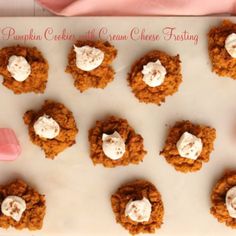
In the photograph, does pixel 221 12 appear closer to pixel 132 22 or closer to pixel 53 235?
pixel 132 22

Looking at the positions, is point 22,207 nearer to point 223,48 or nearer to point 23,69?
point 23,69

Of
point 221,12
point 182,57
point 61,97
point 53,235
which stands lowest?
point 53,235

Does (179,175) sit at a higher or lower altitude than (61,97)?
lower

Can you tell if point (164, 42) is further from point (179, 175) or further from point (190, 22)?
point (179, 175)

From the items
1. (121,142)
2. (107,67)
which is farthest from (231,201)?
(107,67)

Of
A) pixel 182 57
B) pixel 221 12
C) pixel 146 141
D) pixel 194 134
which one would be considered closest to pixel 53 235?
pixel 146 141

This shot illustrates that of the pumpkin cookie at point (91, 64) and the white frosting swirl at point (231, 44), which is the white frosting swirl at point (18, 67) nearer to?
the pumpkin cookie at point (91, 64)

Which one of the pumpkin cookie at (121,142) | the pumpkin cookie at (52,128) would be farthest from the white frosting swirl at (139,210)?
the pumpkin cookie at (52,128)
